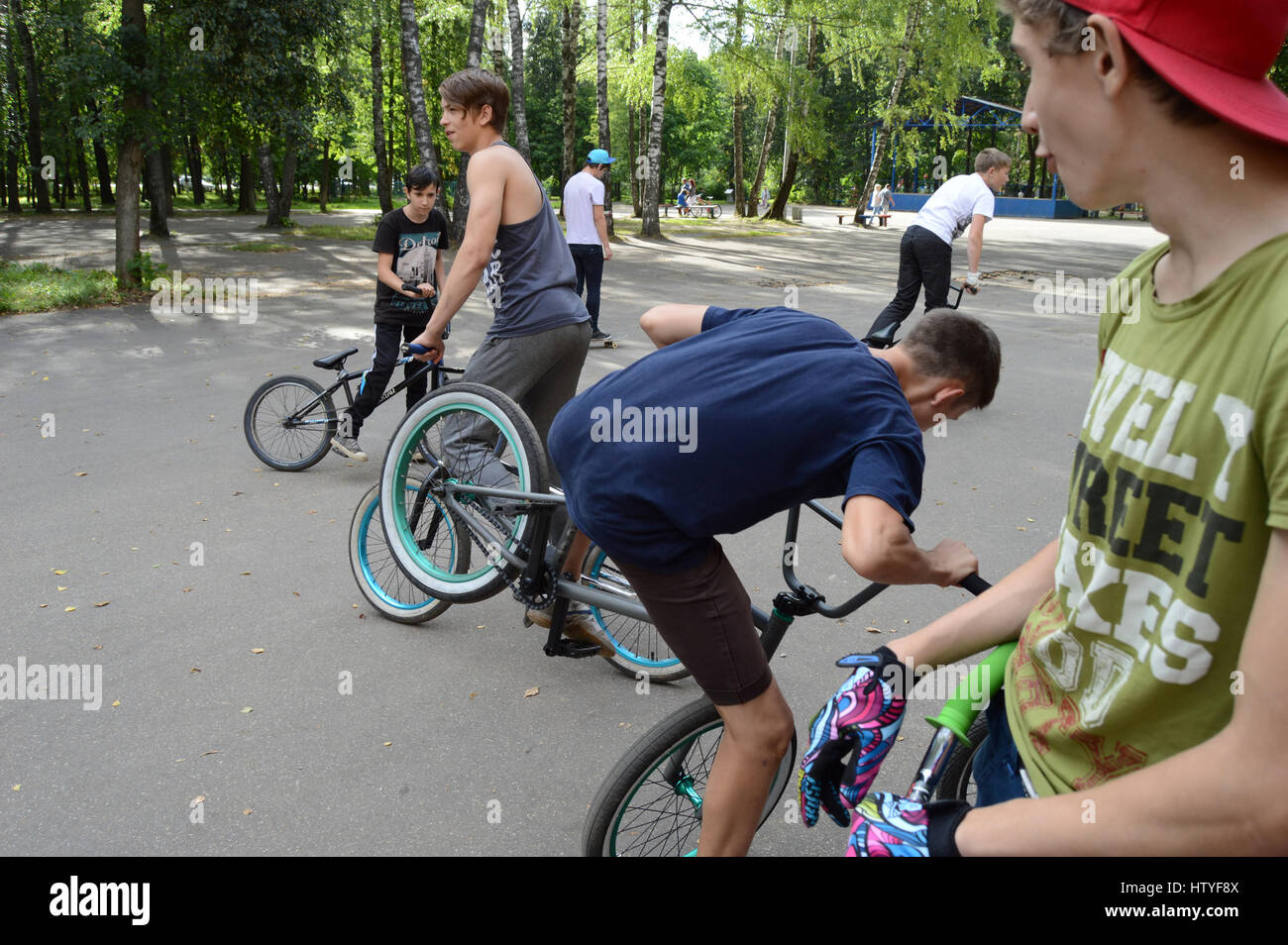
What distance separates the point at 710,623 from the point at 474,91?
3392mm

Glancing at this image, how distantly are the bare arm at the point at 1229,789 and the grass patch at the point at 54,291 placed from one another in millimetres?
15079

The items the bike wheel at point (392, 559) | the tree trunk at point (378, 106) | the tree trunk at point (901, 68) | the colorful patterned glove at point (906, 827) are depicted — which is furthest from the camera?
the tree trunk at point (901, 68)

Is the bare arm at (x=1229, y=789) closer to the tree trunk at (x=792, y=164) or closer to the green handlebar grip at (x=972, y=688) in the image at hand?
the green handlebar grip at (x=972, y=688)

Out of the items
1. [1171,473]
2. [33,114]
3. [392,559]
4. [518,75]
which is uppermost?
[33,114]

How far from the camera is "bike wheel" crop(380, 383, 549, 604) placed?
3.71 m

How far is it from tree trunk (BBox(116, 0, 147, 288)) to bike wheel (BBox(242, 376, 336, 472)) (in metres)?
8.74

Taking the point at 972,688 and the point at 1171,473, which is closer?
the point at 1171,473

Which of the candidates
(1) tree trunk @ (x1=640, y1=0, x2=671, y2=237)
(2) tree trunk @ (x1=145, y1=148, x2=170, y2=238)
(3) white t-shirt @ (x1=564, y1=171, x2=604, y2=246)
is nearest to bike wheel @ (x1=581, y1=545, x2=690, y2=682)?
(3) white t-shirt @ (x1=564, y1=171, x2=604, y2=246)

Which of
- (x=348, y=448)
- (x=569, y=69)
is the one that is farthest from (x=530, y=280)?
(x=569, y=69)

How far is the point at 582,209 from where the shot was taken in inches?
454

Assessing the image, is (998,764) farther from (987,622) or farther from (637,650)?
(637,650)

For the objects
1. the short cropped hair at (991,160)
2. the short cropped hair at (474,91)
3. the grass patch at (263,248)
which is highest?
the short cropped hair at (991,160)

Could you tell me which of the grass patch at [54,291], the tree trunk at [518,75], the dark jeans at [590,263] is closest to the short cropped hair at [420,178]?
the dark jeans at [590,263]

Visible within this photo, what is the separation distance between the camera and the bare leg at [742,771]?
236 cm
